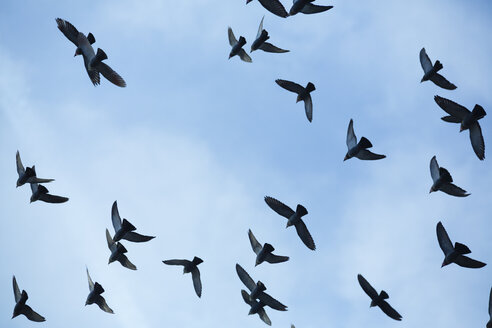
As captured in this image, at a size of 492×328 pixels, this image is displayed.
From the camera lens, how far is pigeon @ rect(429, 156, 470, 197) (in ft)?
61.7

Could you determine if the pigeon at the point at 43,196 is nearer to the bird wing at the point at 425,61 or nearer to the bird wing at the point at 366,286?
the bird wing at the point at 366,286

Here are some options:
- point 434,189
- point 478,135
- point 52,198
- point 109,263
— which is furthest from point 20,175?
point 478,135

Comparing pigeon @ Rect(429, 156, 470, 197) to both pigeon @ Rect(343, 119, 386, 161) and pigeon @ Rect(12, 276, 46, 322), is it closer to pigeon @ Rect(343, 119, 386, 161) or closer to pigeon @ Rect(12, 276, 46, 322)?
pigeon @ Rect(343, 119, 386, 161)

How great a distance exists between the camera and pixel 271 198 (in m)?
19.9

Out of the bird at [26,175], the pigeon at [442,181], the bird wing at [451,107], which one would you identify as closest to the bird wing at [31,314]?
the bird at [26,175]

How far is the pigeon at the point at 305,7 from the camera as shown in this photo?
1877cm

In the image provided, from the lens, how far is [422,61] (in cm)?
1983

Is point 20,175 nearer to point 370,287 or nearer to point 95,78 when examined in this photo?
point 95,78

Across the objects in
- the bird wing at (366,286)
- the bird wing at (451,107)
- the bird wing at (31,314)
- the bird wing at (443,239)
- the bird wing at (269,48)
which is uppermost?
the bird wing at (269,48)

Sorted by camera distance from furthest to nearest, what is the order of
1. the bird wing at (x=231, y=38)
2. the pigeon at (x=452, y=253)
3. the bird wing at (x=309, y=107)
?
1. the bird wing at (x=231, y=38)
2. the bird wing at (x=309, y=107)
3. the pigeon at (x=452, y=253)

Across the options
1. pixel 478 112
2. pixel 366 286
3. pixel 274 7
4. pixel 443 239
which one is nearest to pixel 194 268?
pixel 366 286

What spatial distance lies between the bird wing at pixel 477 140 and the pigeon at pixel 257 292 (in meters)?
7.87

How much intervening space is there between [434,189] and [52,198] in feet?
40.0

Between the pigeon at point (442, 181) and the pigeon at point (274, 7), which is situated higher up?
the pigeon at point (274, 7)
